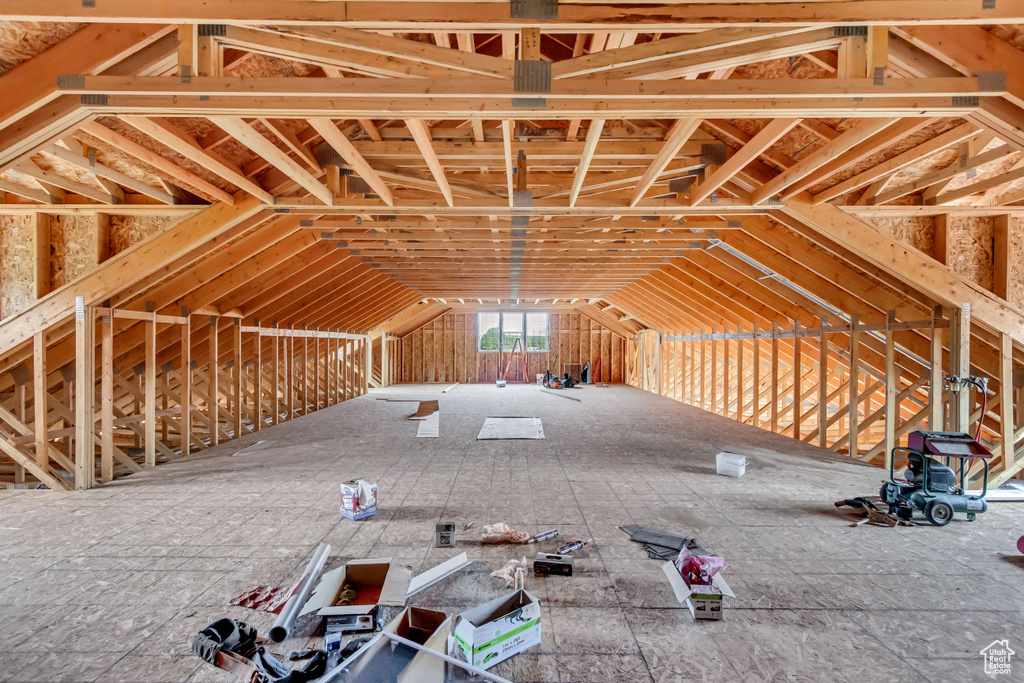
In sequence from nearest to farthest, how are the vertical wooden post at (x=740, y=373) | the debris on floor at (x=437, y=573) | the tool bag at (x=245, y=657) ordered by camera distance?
the tool bag at (x=245, y=657), the debris on floor at (x=437, y=573), the vertical wooden post at (x=740, y=373)

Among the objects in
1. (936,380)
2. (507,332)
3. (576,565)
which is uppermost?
(507,332)

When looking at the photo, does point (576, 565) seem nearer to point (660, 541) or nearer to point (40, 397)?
point (660, 541)

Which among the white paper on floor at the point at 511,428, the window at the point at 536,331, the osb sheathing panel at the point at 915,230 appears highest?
the osb sheathing panel at the point at 915,230

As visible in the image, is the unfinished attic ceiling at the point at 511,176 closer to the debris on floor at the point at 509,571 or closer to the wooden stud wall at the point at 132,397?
the wooden stud wall at the point at 132,397

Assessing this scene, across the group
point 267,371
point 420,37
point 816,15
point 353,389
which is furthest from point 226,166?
point 353,389

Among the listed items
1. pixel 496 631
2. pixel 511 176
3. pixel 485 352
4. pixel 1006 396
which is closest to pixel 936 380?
pixel 1006 396

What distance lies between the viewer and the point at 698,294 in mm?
11508

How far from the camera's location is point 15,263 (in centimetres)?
613

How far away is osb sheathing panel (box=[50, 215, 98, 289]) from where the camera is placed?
6152 mm

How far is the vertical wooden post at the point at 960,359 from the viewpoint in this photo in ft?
19.1

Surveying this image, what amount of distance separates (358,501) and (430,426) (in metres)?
5.08

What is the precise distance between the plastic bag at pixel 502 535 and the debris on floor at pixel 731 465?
316cm

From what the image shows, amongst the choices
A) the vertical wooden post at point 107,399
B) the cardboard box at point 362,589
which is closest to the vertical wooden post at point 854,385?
the cardboard box at point 362,589

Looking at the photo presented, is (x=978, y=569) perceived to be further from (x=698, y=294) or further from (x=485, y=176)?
(x=698, y=294)
